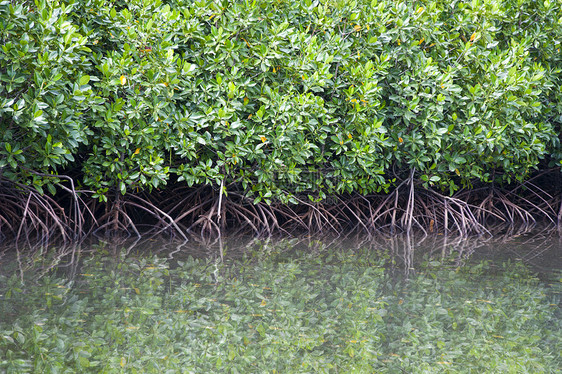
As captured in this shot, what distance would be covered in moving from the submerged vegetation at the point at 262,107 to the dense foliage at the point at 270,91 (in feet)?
0.07

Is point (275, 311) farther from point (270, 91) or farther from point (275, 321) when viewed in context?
point (270, 91)

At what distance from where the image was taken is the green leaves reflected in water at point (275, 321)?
3008 millimetres

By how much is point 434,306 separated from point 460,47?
399cm

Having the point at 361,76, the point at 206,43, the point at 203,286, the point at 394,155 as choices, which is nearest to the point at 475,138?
the point at 394,155

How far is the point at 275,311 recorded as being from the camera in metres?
3.86

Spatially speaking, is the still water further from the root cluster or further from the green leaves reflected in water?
the root cluster

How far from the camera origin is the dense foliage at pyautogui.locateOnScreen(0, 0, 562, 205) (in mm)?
5398

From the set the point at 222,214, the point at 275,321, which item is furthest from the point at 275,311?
the point at 222,214

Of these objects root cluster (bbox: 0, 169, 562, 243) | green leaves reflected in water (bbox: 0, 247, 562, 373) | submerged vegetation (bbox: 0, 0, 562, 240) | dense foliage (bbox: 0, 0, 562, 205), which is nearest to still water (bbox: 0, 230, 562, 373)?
green leaves reflected in water (bbox: 0, 247, 562, 373)

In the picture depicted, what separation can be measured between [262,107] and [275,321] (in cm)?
308

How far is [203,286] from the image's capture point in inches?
→ 175

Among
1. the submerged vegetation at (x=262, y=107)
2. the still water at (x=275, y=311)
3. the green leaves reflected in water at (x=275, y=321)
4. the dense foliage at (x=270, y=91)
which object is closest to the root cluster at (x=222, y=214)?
the submerged vegetation at (x=262, y=107)

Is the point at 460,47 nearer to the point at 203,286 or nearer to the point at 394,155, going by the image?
the point at 394,155

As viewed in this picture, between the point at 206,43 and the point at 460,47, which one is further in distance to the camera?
the point at 460,47
